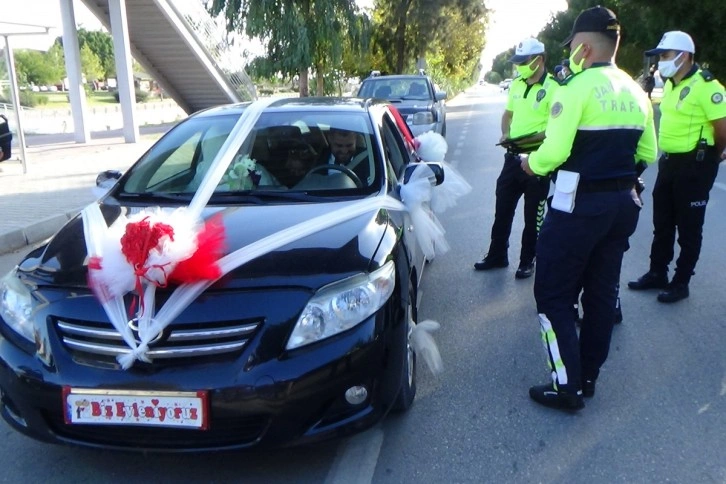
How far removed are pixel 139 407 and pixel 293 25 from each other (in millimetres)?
17249

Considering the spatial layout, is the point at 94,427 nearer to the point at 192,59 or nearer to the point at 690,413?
the point at 690,413

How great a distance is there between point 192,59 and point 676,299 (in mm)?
17787

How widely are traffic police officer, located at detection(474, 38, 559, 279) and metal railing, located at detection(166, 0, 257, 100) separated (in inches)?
591

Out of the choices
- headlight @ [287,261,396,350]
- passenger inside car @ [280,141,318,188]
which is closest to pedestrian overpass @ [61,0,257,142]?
passenger inside car @ [280,141,318,188]

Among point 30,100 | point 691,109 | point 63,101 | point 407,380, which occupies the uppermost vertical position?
point 691,109

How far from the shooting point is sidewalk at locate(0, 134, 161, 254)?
7785 mm

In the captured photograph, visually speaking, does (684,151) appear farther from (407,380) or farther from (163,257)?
(163,257)

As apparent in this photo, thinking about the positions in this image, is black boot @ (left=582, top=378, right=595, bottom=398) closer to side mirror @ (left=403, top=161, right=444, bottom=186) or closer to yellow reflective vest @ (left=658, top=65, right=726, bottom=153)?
side mirror @ (left=403, top=161, right=444, bottom=186)

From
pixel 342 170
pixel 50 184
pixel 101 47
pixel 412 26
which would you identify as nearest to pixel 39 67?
pixel 101 47

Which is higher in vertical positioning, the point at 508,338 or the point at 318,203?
Answer: the point at 318,203

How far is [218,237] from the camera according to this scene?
10.8 ft

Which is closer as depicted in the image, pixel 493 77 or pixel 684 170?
pixel 684 170

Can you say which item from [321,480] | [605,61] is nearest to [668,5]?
[605,61]

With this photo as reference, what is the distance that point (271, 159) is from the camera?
14.5ft
